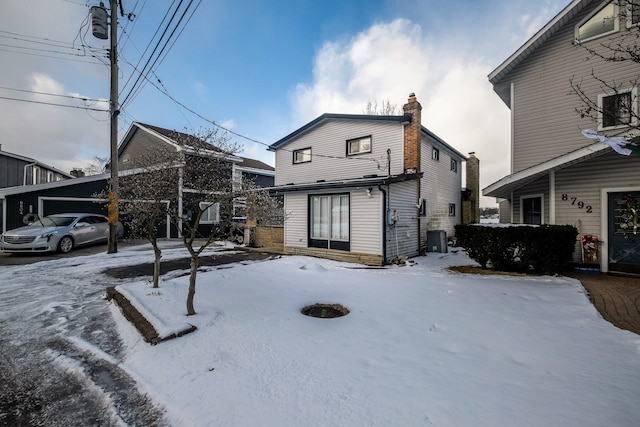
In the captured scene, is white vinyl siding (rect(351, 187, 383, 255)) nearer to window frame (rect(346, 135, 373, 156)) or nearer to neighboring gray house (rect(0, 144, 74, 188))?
window frame (rect(346, 135, 373, 156))

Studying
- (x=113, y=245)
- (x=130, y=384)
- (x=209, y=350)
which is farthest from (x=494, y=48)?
(x=113, y=245)

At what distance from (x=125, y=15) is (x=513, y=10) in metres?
15.4

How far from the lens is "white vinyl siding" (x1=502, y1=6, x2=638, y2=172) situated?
8539 mm

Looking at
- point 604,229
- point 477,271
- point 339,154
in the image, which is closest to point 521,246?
point 477,271

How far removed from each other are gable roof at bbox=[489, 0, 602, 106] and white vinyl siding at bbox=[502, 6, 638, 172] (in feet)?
0.61

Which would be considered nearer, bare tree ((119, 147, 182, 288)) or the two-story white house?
bare tree ((119, 147, 182, 288))

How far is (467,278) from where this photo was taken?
23.9ft

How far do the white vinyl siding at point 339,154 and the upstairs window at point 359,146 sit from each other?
0.54 ft

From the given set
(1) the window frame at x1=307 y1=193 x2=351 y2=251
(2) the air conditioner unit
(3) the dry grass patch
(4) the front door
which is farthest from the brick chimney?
(4) the front door

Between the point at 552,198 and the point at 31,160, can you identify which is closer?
the point at 552,198

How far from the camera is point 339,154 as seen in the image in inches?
502

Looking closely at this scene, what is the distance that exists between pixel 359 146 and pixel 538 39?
715 cm

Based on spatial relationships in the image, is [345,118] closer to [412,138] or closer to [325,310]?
[412,138]

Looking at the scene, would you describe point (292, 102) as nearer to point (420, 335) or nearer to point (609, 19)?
point (609, 19)
